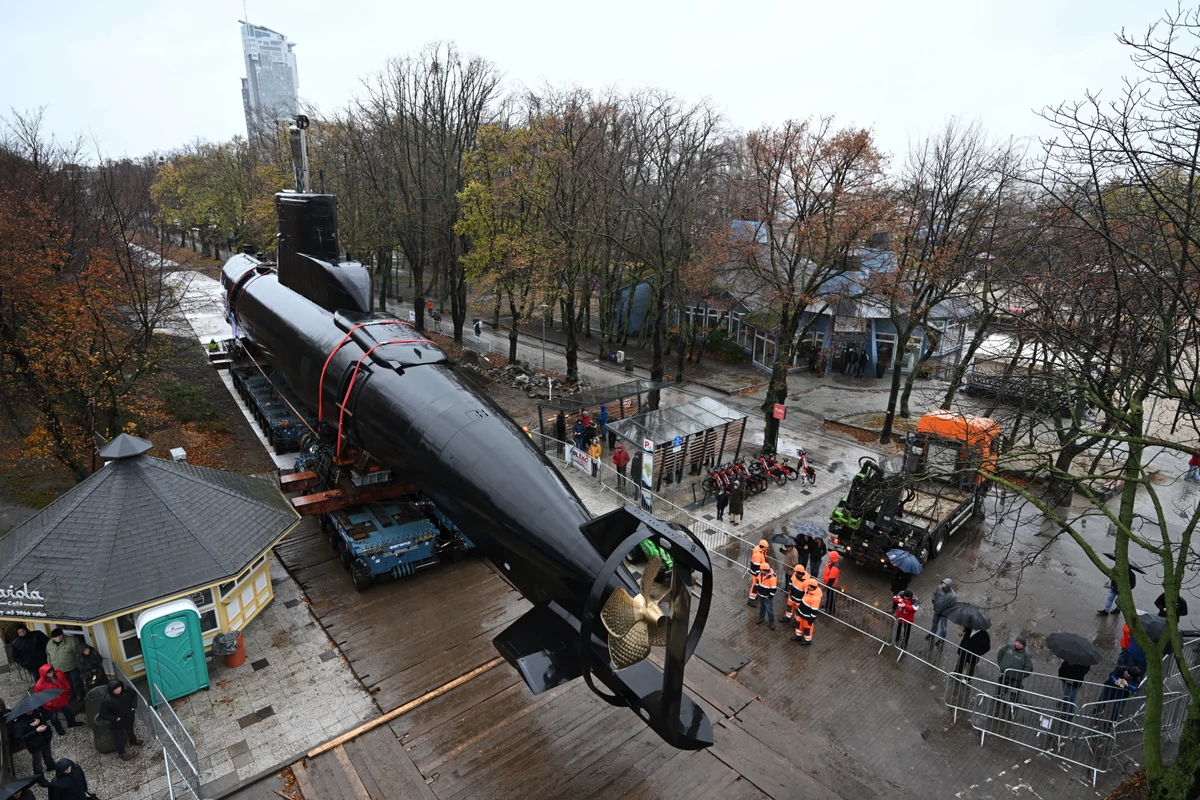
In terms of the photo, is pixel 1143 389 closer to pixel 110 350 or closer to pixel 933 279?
pixel 933 279

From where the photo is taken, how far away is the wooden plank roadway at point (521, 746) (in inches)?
352

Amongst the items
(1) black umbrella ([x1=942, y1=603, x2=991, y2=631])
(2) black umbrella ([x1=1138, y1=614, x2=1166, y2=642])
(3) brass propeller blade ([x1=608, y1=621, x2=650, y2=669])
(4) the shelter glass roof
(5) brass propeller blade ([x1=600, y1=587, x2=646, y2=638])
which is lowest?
(2) black umbrella ([x1=1138, y1=614, x2=1166, y2=642])

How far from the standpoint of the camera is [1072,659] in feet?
33.4

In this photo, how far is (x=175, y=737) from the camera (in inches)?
380

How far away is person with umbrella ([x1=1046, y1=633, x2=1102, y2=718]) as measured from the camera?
10212 millimetres

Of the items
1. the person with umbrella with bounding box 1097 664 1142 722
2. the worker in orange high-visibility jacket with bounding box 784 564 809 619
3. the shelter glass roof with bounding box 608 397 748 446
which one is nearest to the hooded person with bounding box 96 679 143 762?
the worker in orange high-visibility jacket with bounding box 784 564 809 619

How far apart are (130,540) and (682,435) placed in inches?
507

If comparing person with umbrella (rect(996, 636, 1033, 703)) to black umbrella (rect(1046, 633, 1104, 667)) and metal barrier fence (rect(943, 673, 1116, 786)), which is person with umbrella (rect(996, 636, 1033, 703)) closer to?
metal barrier fence (rect(943, 673, 1116, 786))

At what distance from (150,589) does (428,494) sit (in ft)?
14.4

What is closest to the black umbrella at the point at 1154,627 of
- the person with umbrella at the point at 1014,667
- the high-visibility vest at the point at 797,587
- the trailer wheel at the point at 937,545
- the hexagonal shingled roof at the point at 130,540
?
the person with umbrella at the point at 1014,667

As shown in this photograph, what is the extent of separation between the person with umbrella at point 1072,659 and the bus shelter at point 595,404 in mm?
12753

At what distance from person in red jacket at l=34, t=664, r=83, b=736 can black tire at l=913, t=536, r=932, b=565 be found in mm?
15635

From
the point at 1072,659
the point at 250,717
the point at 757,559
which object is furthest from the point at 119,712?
the point at 1072,659

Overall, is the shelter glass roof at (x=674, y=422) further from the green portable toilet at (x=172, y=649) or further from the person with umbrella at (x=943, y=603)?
the green portable toilet at (x=172, y=649)
